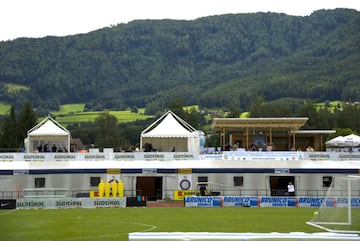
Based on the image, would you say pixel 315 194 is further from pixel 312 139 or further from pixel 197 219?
pixel 312 139

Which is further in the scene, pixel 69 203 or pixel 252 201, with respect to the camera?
pixel 252 201

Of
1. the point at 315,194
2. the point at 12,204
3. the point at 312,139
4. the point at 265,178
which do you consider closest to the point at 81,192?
the point at 12,204

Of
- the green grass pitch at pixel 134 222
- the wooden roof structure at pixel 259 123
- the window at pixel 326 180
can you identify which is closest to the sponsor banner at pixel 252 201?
the green grass pitch at pixel 134 222

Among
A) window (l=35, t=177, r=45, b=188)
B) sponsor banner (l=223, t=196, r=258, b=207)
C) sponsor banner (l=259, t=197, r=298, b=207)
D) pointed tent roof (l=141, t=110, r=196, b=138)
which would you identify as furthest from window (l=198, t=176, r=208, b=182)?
window (l=35, t=177, r=45, b=188)

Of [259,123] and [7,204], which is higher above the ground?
[259,123]

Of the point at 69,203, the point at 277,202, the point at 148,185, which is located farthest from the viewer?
the point at 148,185

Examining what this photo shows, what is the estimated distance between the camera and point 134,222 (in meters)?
35.0

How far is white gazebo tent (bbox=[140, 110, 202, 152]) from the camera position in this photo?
6319 centimetres

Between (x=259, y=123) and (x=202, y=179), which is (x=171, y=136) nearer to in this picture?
(x=259, y=123)

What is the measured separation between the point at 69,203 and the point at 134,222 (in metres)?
11.9

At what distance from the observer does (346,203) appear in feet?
115

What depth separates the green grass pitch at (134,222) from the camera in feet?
99.6

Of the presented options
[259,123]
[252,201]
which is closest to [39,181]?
[252,201]

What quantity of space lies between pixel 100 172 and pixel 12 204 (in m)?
9.28
